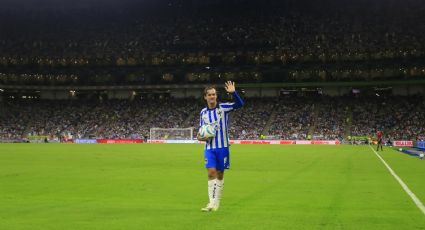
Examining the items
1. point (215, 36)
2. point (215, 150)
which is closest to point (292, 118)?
point (215, 36)

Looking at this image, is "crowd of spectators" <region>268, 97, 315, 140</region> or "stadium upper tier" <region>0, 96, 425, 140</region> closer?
"stadium upper tier" <region>0, 96, 425, 140</region>

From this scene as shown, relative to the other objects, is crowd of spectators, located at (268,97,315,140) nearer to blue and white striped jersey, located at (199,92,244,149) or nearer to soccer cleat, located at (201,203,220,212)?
blue and white striped jersey, located at (199,92,244,149)

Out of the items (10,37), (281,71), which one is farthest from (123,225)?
(10,37)

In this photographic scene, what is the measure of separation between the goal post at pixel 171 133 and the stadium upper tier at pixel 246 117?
3261mm

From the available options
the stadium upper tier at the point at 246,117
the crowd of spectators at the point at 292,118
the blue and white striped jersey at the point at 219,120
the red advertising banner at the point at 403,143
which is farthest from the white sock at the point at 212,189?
the stadium upper tier at the point at 246,117

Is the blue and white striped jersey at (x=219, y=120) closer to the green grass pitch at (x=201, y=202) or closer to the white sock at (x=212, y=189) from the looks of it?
the white sock at (x=212, y=189)

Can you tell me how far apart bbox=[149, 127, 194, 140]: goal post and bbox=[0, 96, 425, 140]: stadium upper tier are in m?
3.26

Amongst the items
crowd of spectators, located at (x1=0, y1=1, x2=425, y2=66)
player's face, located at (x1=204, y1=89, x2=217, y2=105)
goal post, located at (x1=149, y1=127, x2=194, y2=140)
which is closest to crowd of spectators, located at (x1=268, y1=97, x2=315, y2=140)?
crowd of spectators, located at (x1=0, y1=1, x2=425, y2=66)

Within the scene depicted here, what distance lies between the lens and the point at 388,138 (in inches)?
2862

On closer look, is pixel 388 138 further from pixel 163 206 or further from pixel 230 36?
pixel 163 206

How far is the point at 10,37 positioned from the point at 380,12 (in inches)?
2791

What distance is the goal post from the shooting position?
78.1 m

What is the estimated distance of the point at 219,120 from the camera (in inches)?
448

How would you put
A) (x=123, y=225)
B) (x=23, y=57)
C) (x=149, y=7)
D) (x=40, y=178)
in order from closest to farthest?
(x=123, y=225), (x=40, y=178), (x=23, y=57), (x=149, y=7)
